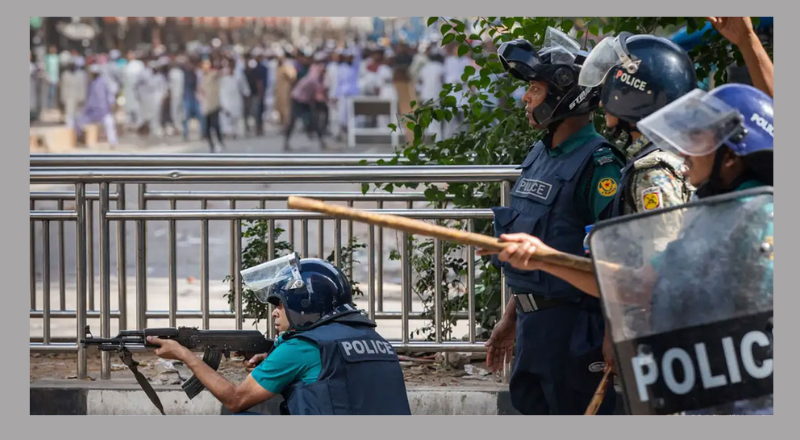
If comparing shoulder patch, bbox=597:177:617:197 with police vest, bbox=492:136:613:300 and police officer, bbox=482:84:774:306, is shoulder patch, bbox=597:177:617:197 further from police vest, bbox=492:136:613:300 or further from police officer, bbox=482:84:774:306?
police officer, bbox=482:84:774:306

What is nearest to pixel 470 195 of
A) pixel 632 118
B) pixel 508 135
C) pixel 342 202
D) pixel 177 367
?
pixel 508 135

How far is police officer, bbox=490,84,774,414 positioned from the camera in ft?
10.1

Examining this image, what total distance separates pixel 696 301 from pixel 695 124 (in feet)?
1.55

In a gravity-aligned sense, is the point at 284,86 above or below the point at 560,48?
above

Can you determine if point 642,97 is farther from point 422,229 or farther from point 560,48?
point 422,229

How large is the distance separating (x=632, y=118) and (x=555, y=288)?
725 millimetres

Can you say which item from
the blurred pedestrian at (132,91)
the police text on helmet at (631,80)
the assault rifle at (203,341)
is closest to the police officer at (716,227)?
the police text on helmet at (631,80)

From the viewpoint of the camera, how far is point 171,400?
249 inches

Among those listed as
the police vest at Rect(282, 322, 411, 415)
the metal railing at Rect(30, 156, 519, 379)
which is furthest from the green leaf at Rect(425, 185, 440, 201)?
the police vest at Rect(282, 322, 411, 415)

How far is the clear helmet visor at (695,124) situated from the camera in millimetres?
3180

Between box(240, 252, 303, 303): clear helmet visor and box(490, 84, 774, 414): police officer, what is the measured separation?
1552mm

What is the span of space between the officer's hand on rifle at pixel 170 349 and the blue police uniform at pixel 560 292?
1324 millimetres

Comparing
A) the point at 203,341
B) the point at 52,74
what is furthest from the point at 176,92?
the point at 203,341

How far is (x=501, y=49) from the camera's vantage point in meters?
4.75
